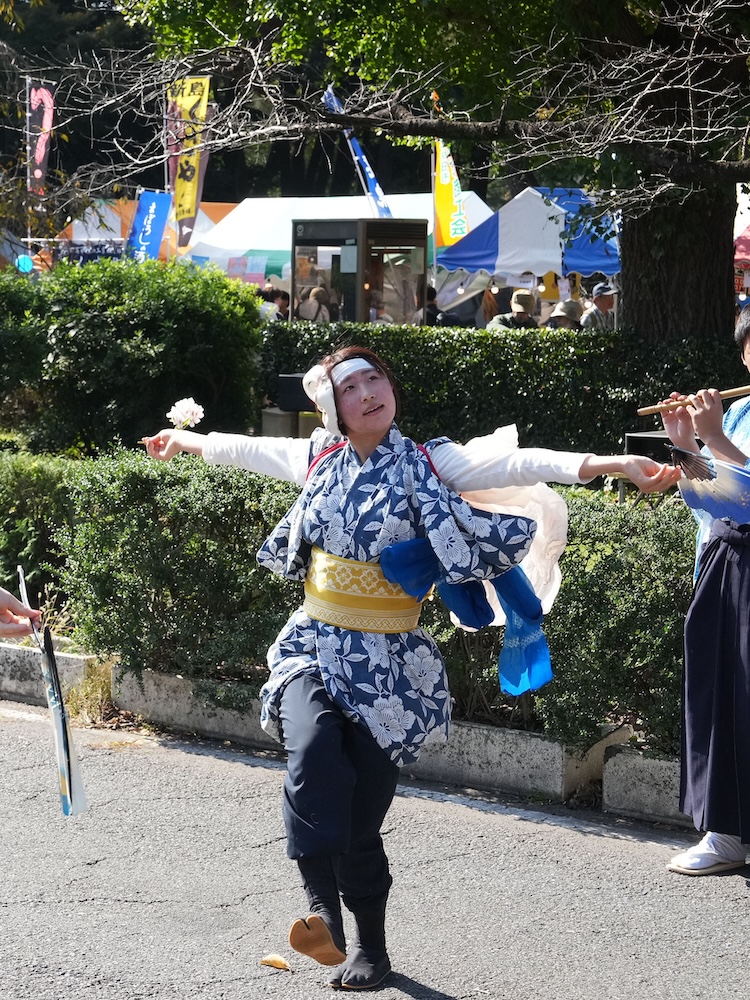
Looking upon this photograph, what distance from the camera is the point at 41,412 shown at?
11.9 m

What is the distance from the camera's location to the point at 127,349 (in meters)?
11.2

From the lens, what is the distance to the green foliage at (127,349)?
37.4 ft

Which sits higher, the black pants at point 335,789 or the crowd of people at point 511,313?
the crowd of people at point 511,313

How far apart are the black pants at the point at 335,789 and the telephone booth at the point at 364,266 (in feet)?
40.4

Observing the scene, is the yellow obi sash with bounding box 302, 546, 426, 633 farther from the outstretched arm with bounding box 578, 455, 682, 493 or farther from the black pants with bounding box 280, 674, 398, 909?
the outstretched arm with bounding box 578, 455, 682, 493

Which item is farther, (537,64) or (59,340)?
(59,340)

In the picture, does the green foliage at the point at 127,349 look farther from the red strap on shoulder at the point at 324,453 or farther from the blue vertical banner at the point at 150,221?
the blue vertical banner at the point at 150,221

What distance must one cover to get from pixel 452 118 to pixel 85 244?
14.9 m

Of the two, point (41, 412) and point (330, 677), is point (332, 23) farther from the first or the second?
point (330, 677)

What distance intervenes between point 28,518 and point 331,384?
4.34m

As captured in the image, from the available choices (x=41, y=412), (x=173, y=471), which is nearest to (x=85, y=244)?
(x=41, y=412)

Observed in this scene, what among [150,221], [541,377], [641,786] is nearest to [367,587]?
[641,786]

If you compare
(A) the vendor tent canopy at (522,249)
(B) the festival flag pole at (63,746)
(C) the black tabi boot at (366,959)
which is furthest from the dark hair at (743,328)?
(A) the vendor tent canopy at (522,249)

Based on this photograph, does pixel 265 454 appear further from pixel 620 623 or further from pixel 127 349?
pixel 127 349
